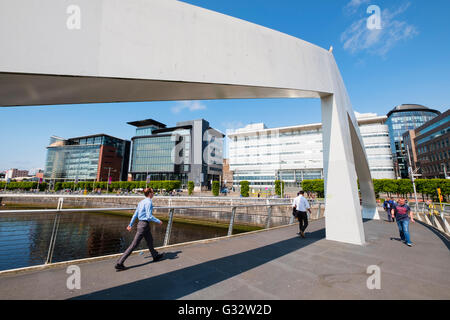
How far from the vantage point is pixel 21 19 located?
5.49ft

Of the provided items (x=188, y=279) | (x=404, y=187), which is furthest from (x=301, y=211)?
(x=404, y=187)

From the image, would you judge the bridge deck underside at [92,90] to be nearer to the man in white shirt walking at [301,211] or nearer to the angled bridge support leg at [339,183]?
the angled bridge support leg at [339,183]

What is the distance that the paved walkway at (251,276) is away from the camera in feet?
8.59

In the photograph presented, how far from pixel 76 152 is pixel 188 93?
106223mm

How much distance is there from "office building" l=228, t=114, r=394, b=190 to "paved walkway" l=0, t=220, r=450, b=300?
52.8 metres

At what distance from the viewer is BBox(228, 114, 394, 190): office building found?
5481 cm

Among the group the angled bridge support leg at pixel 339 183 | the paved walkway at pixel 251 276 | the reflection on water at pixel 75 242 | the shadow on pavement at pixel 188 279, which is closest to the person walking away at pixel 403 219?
the paved walkway at pixel 251 276

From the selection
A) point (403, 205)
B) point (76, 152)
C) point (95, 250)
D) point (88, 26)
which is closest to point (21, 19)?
point (88, 26)

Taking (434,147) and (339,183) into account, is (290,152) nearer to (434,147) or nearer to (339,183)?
(434,147)

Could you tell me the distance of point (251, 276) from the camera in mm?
3213

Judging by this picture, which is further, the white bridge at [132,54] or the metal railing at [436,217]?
the metal railing at [436,217]

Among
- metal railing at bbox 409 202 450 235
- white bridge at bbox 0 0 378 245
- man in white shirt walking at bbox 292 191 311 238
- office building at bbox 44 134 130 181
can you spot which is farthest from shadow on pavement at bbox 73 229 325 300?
office building at bbox 44 134 130 181

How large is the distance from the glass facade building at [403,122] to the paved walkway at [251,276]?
92889mm

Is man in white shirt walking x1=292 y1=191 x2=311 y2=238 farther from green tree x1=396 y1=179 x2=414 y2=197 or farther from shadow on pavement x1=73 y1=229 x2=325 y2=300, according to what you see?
green tree x1=396 y1=179 x2=414 y2=197
